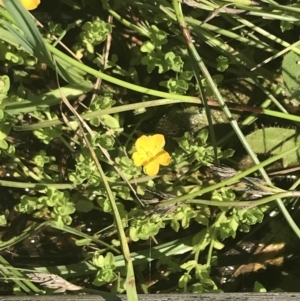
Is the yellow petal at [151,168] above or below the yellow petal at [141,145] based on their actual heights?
below

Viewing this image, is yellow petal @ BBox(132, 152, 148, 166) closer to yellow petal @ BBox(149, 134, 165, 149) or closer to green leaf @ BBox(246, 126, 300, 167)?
yellow petal @ BBox(149, 134, 165, 149)

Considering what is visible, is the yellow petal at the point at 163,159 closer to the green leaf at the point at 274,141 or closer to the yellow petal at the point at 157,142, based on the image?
the yellow petal at the point at 157,142

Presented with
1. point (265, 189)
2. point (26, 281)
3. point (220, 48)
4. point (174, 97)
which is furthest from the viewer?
point (26, 281)

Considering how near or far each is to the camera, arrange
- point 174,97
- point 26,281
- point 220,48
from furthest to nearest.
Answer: point 26,281 → point 220,48 → point 174,97

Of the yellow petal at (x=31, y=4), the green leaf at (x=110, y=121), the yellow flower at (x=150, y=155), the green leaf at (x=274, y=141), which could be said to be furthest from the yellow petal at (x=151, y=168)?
the yellow petal at (x=31, y=4)

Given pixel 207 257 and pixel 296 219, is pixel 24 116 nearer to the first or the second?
pixel 207 257

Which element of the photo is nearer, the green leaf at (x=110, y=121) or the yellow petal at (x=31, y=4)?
the yellow petal at (x=31, y=4)

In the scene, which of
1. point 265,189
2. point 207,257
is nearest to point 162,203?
point 265,189

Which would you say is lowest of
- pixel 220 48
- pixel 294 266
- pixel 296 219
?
pixel 294 266
